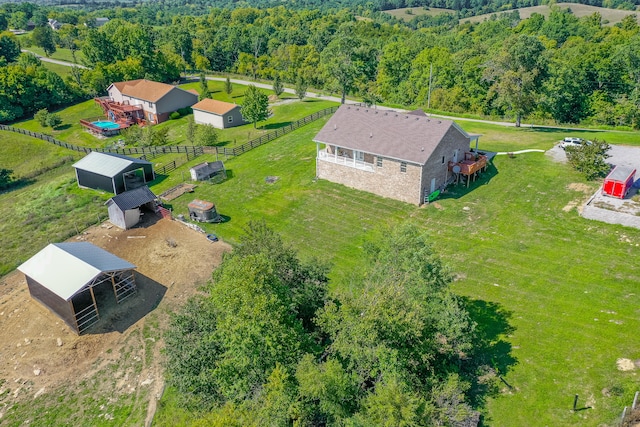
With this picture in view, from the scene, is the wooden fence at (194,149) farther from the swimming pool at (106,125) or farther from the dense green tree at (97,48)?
the dense green tree at (97,48)


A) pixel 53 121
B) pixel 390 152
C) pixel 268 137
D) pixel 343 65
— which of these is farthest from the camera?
pixel 53 121

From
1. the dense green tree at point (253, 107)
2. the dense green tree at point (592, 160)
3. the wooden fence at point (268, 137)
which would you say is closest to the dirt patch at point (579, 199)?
the dense green tree at point (592, 160)

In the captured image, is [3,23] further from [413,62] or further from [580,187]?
[580,187]

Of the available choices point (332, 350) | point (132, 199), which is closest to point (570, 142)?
point (332, 350)

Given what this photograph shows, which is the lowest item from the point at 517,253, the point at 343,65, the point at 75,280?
the point at 517,253

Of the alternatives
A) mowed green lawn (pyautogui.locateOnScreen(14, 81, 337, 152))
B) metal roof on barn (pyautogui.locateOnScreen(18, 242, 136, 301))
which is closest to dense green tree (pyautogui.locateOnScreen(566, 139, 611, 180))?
metal roof on barn (pyautogui.locateOnScreen(18, 242, 136, 301))

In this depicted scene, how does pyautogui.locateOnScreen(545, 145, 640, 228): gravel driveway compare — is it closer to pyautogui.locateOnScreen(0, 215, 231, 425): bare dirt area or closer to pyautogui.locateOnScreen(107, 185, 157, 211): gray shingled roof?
pyautogui.locateOnScreen(0, 215, 231, 425): bare dirt area

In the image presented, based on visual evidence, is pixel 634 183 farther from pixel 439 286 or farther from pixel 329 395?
pixel 329 395
